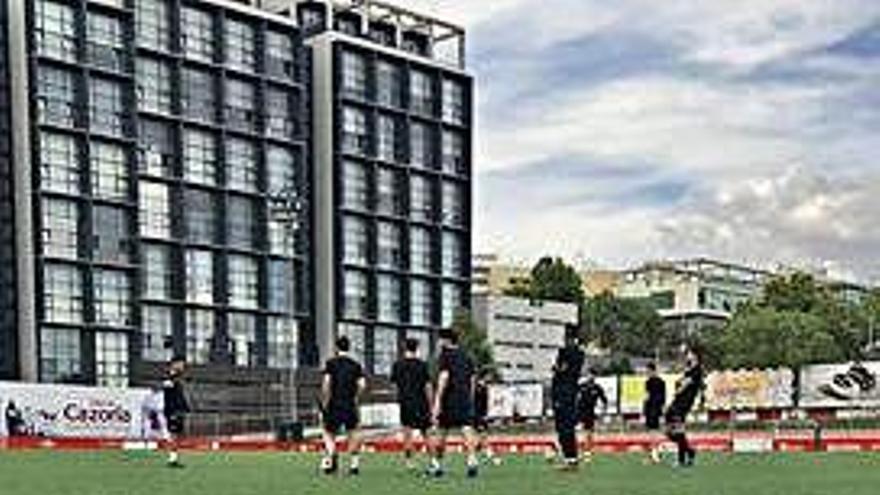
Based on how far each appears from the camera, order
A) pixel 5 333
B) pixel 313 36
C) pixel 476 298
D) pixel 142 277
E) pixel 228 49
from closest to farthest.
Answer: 1. pixel 5 333
2. pixel 142 277
3. pixel 228 49
4. pixel 313 36
5. pixel 476 298

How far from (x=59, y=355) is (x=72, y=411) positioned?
23862 millimetres

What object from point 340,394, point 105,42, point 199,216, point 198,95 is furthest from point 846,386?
point 198,95

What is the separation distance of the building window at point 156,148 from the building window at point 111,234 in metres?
3.91

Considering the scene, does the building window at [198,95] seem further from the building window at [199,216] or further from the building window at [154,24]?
the building window at [199,216]

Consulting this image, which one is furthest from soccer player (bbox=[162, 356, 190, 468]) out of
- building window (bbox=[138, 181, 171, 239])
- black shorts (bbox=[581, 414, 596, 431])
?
building window (bbox=[138, 181, 171, 239])

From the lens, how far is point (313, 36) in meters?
104

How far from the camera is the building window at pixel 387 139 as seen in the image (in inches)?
4114

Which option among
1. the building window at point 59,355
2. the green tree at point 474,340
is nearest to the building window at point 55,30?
the building window at point 59,355

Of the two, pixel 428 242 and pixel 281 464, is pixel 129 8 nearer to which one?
pixel 428 242

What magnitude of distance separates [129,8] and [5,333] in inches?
805

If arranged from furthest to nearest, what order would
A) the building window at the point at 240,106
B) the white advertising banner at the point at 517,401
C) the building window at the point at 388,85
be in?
the building window at the point at 388,85 < the building window at the point at 240,106 < the white advertising banner at the point at 517,401

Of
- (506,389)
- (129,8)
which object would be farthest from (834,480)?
(129,8)

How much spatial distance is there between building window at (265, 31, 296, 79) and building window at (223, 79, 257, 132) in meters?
2.27

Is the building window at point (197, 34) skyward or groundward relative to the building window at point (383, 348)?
skyward
